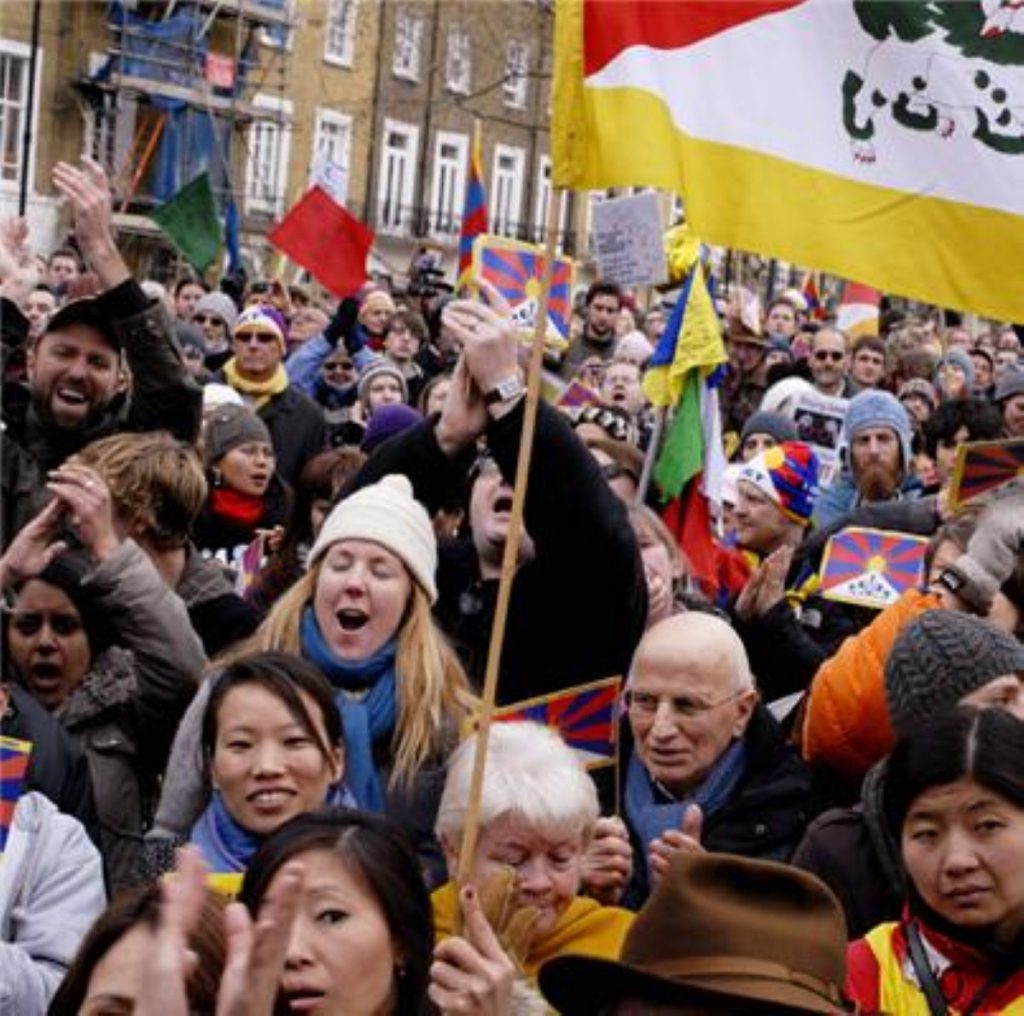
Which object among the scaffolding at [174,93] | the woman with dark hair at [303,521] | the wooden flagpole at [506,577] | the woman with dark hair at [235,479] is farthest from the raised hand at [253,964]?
the scaffolding at [174,93]

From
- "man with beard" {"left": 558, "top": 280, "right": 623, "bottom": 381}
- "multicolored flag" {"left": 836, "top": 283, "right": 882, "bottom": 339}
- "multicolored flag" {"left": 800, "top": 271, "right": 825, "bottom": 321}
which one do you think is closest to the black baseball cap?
"man with beard" {"left": 558, "top": 280, "right": 623, "bottom": 381}

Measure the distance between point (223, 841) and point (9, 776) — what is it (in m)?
0.43

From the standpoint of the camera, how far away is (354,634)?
463 cm

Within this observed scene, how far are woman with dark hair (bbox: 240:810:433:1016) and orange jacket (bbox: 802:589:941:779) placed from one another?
3.83 feet

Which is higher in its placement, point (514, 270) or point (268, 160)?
point (268, 160)

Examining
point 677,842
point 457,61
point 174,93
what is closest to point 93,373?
point 677,842

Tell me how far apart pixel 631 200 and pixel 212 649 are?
5.99m

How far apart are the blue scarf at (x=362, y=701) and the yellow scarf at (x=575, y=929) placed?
0.46 metres

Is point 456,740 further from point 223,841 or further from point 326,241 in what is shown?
point 326,241

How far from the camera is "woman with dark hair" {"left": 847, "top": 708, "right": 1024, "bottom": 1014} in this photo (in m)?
3.45

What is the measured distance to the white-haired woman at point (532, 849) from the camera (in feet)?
12.6

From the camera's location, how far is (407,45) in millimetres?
49781

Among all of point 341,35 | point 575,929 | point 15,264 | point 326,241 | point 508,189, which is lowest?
point 575,929

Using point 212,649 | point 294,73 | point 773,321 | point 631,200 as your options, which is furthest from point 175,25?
point 212,649
